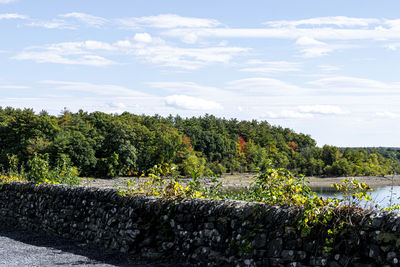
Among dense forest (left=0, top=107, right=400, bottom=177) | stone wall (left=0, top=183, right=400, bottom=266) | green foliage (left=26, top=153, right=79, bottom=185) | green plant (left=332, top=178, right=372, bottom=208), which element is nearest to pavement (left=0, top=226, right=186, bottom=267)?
stone wall (left=0, top=183, right=400, bottom=266)

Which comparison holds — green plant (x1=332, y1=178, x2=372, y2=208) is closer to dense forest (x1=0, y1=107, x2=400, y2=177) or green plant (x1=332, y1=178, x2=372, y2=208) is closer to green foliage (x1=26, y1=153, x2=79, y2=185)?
green foliage (x1=26, y1=153, x2=79, y2=185)

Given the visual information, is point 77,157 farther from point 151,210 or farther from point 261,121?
point 261,121

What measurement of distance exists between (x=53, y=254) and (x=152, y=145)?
75115 millimetres

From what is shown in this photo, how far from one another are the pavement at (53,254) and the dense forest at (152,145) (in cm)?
3278

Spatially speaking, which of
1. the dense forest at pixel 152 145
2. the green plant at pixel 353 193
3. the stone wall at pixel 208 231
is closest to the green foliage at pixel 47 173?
the stone wall at pixel 208 231

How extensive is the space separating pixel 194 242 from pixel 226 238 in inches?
27.8

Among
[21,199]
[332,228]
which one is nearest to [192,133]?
[21,199]

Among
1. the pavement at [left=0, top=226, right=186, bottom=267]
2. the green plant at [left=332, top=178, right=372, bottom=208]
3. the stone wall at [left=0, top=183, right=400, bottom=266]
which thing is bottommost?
the pavement at [left=0, top=226, right=186, bottom=267]

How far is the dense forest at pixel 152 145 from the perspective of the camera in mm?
67375

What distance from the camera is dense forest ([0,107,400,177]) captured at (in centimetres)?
6738

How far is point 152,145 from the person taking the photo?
8312 cm

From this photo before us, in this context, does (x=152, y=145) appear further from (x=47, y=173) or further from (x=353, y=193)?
→ (x=353, y=193)

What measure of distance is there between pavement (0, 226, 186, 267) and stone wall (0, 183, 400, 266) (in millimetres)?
267

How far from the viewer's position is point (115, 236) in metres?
8.49
